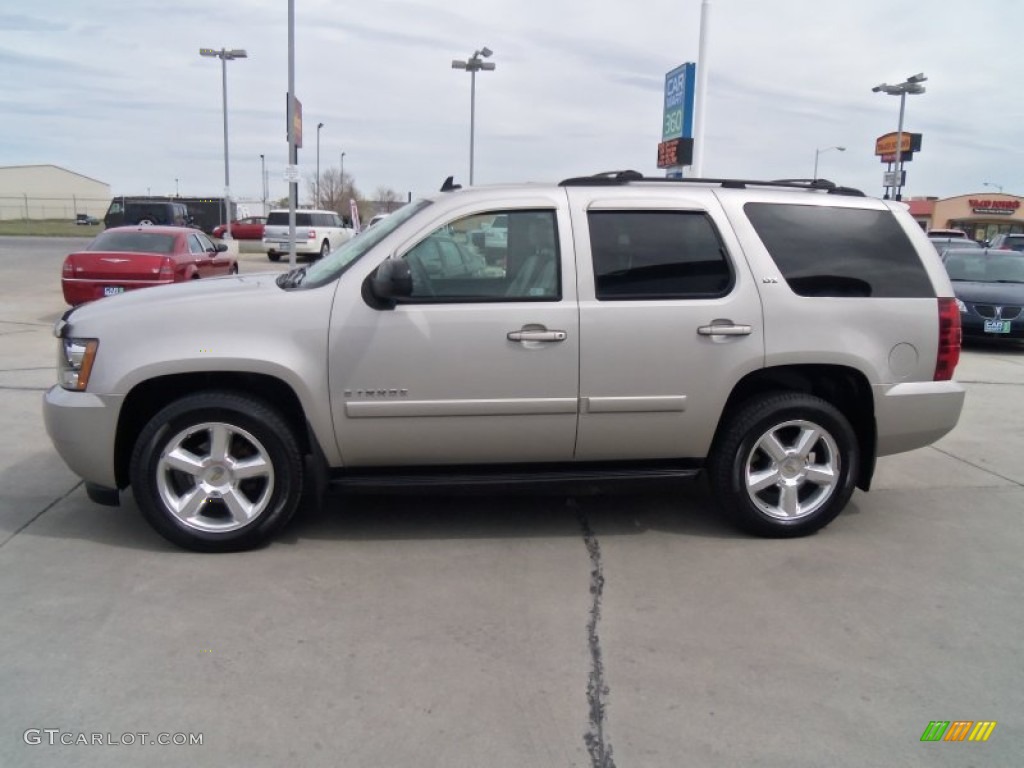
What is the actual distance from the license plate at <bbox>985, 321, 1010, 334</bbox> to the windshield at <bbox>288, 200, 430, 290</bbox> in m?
10.4

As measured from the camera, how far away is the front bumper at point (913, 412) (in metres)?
4.66

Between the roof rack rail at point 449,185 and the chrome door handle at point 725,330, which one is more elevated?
the roof rack rail at point 449,185

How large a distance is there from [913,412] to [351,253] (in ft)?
10.6

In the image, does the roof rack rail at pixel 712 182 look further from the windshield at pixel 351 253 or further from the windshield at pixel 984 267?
the windshield at pixel 984 267

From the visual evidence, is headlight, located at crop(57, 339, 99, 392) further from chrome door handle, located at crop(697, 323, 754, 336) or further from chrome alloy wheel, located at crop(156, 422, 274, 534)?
chrome door handle, located at crop(697, 323, 754, 336)

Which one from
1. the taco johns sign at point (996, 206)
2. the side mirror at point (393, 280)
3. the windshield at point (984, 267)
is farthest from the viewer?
the taco johns sign at point (996, 206)

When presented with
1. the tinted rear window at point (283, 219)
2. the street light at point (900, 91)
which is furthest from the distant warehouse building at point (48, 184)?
the street light at point (900, 91)

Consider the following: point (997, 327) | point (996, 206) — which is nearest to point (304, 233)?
point (997, 327)

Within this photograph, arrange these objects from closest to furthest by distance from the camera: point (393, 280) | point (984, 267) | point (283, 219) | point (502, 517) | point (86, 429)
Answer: point (393, 280) → point (86, 429) → point (502, 517) → point (984, 267) → point (283, 219)

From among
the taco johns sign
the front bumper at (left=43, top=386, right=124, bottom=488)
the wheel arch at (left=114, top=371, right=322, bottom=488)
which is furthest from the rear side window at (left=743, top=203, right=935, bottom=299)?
the taco johns sign

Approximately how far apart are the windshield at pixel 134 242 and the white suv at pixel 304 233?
14598mm

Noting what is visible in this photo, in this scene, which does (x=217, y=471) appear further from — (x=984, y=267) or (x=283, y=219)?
(x=283, y=219)

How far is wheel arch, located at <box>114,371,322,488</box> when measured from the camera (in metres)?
4.36

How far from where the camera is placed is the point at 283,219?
96.6ft
